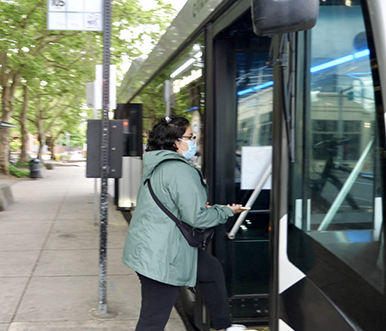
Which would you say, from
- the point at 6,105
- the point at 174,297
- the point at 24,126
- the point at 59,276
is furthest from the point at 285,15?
the point at 24,126

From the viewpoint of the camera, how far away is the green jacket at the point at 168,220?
2.95m

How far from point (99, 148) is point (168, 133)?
1543 mm

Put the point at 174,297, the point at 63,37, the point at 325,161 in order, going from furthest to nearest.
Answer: the point at 63,37 < the point at 174,297 < the point at 325,161

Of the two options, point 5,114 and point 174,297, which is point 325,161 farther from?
point 5,114

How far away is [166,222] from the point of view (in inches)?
118

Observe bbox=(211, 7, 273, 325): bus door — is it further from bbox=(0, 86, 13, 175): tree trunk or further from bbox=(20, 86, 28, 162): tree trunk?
bbox=(20, 86, 28, 162): tree trunk

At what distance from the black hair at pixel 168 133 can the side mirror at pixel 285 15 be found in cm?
139

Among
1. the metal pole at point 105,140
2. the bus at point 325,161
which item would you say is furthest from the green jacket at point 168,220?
the metal pole at point 105,140

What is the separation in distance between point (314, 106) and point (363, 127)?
325 mm

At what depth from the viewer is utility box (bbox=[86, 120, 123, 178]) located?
15.0ft

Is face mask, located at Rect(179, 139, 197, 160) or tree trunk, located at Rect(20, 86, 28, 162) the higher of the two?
tree trunk, located at Rect(20, 86, 28, 162)

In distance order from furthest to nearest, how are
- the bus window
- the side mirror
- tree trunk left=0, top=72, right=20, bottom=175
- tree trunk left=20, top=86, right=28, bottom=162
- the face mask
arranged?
tree trunk left=20, top=86, right=28, bottom=162, tree trunk left=0, top=72, right=20, bottom=175, the face mask, the bus window, the side mirror

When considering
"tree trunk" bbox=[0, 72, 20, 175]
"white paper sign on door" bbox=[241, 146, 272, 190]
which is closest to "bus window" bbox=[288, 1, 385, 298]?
"white paper sign on door" bbox=[241, 146, 272, 190]

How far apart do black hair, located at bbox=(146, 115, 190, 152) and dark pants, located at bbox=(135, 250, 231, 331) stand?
0.70 meters
